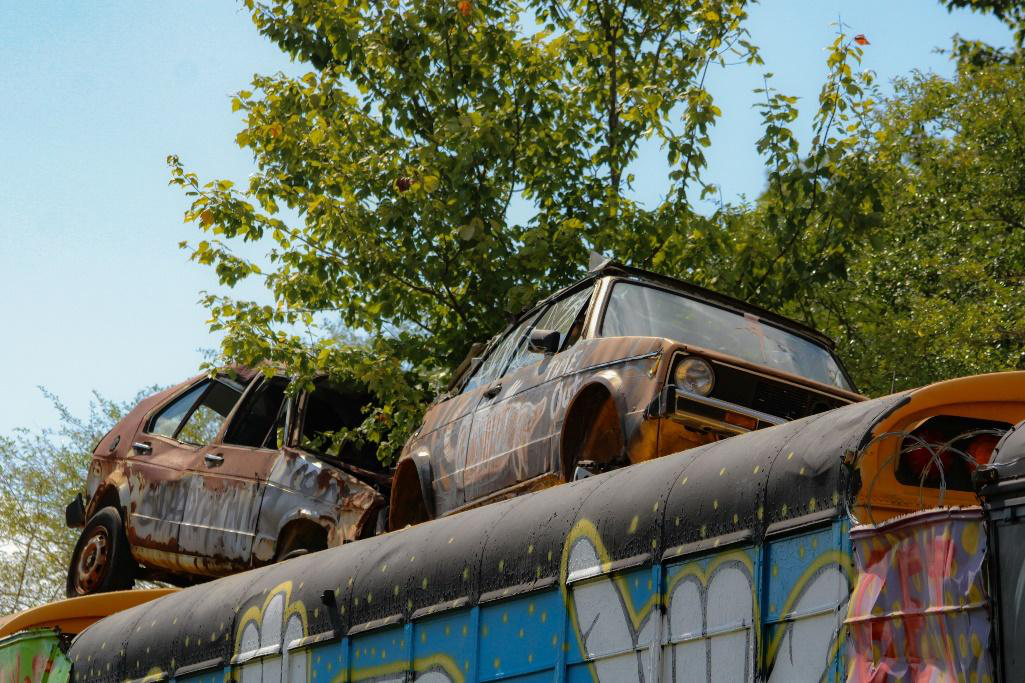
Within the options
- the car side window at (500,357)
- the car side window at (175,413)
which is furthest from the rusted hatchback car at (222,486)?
the car side window at (500,357)

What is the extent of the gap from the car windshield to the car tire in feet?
21.4

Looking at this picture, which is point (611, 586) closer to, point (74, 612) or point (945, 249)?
point (74, 612)

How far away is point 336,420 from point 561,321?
19.3ft

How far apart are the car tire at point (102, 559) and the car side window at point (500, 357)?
461 centimetres

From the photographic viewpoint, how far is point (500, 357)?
10188 mm

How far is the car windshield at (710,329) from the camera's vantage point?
28.8 feet

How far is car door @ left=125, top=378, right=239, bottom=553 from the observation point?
13.2 metres

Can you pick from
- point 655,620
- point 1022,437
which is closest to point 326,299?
point 655,620

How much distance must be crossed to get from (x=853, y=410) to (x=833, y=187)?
35.6 ft

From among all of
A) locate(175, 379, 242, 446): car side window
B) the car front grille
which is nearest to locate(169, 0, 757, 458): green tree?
locate(175, 379, 242, 446): car side window

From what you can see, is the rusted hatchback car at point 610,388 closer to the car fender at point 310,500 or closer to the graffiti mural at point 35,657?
the car fender at point 310,500

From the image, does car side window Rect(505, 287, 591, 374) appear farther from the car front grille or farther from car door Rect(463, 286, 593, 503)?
the car front grille

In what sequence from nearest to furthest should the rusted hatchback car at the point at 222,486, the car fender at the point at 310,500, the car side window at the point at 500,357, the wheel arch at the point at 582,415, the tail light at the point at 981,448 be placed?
the tail light at the point at 981,448 < the wheel arch at the point at 582,415 < the car side window at the point at 500,357 < the car fender at the point at 310,500 < the rusted hatchback car at the point at 222,486

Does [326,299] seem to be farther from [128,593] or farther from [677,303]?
[677,303]
